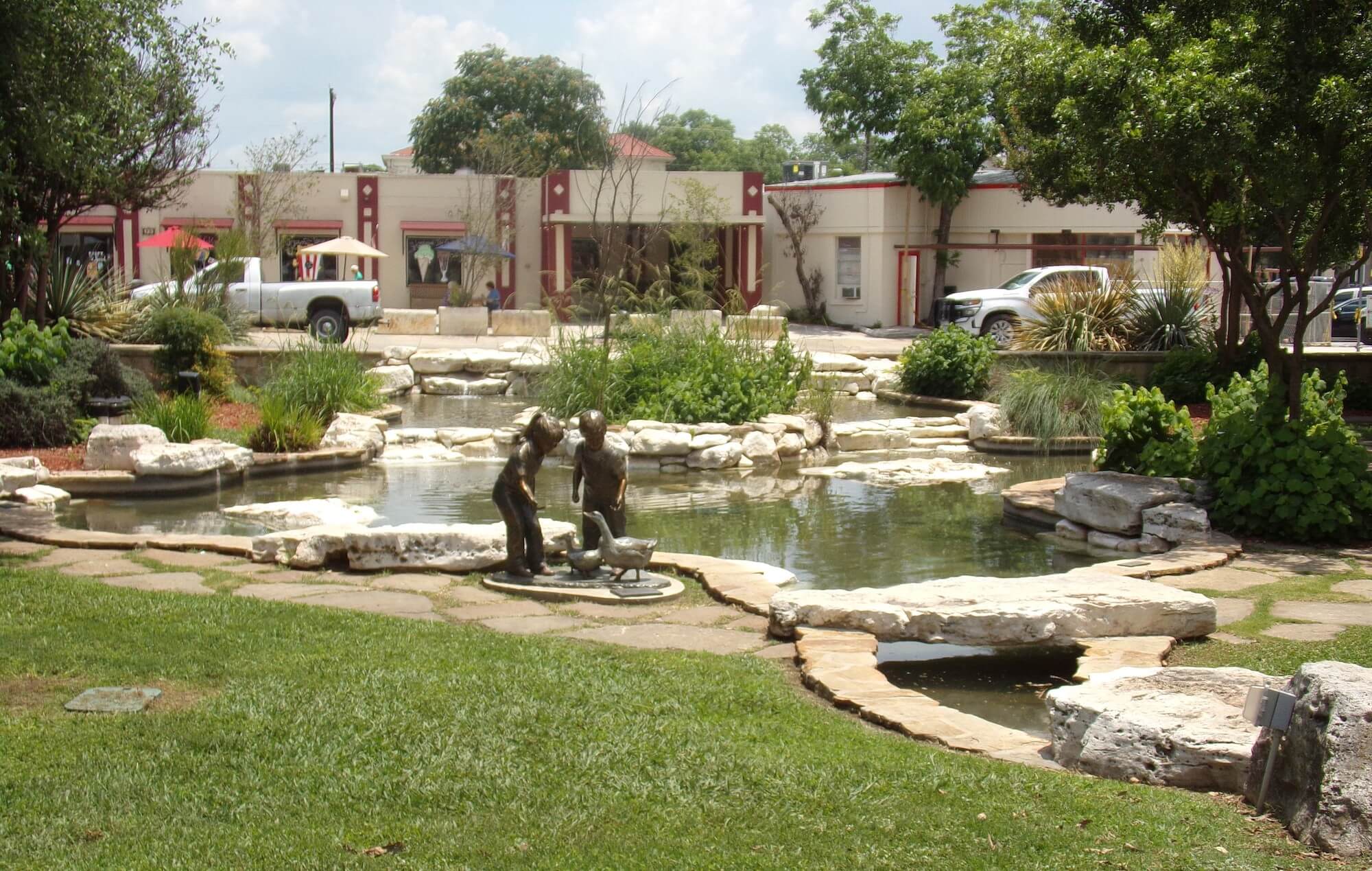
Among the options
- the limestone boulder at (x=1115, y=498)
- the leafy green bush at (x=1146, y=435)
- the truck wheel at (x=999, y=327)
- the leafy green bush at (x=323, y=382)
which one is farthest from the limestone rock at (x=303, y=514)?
the truck wheel at (x=999, y=327)

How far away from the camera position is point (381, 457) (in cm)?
1372

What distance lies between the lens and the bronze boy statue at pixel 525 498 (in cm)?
703

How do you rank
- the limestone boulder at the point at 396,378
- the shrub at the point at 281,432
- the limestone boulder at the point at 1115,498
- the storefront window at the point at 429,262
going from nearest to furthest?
the limestone boulder at the point at 1115,498 → the shrub at the point at 281,432 → the limestone boulder at the point at 396,378 → the storefront window at the point at 429,262

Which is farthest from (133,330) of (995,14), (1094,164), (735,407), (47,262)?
(995,14)

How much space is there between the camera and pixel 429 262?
123ft

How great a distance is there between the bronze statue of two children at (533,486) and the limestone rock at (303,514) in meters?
2.91

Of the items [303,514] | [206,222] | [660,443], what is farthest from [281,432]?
[206,222]

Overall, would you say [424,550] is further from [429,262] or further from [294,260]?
[429,262]

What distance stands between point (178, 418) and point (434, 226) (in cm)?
2498

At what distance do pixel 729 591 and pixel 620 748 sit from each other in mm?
2693

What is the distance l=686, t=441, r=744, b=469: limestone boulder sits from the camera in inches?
533

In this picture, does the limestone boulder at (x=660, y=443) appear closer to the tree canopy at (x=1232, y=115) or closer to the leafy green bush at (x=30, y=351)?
the tree canopy at (x=1232, y=115)

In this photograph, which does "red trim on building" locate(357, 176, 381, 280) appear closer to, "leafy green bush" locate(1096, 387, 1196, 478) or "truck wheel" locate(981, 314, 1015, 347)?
"truck wheel" locate(981, 314, 1015, 347)

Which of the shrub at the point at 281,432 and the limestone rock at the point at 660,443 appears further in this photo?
the limestone rock at the point at 660,443
